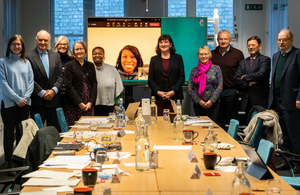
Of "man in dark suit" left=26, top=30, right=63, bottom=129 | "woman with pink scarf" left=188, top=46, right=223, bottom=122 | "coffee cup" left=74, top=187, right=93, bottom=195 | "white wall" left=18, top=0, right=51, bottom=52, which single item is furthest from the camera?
"white wall" left=18, top=0, right=51, bottom=52

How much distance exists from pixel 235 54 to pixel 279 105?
1093mm

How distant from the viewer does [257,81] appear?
4.76 metres

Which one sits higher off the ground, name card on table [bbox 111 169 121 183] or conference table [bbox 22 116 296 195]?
name card on table [bbox 111 169 121 183]

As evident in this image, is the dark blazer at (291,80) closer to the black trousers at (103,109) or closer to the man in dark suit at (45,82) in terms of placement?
the black trousers at (103,109)

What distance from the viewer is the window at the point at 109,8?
27.7 feet

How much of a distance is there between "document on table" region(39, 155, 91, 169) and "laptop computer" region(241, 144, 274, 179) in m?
0.90

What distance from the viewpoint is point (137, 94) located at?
8023mm

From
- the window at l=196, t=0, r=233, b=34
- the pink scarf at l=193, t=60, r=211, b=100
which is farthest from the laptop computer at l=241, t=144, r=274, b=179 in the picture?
the window at l=196, t=0, r=233, b=34

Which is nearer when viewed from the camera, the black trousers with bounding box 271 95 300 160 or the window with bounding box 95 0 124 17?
the black trousers with bounding box 271 95 300 160

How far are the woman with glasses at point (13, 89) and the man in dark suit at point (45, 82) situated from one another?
239 mm

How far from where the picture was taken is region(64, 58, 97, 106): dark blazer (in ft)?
14.5

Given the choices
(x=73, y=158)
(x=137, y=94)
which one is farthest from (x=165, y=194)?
(x=137, y=94)

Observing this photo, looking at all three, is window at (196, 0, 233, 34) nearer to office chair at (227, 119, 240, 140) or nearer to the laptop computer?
office chair at (227, 119, 240, 140)

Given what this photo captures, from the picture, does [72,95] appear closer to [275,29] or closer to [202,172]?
[202,172]
